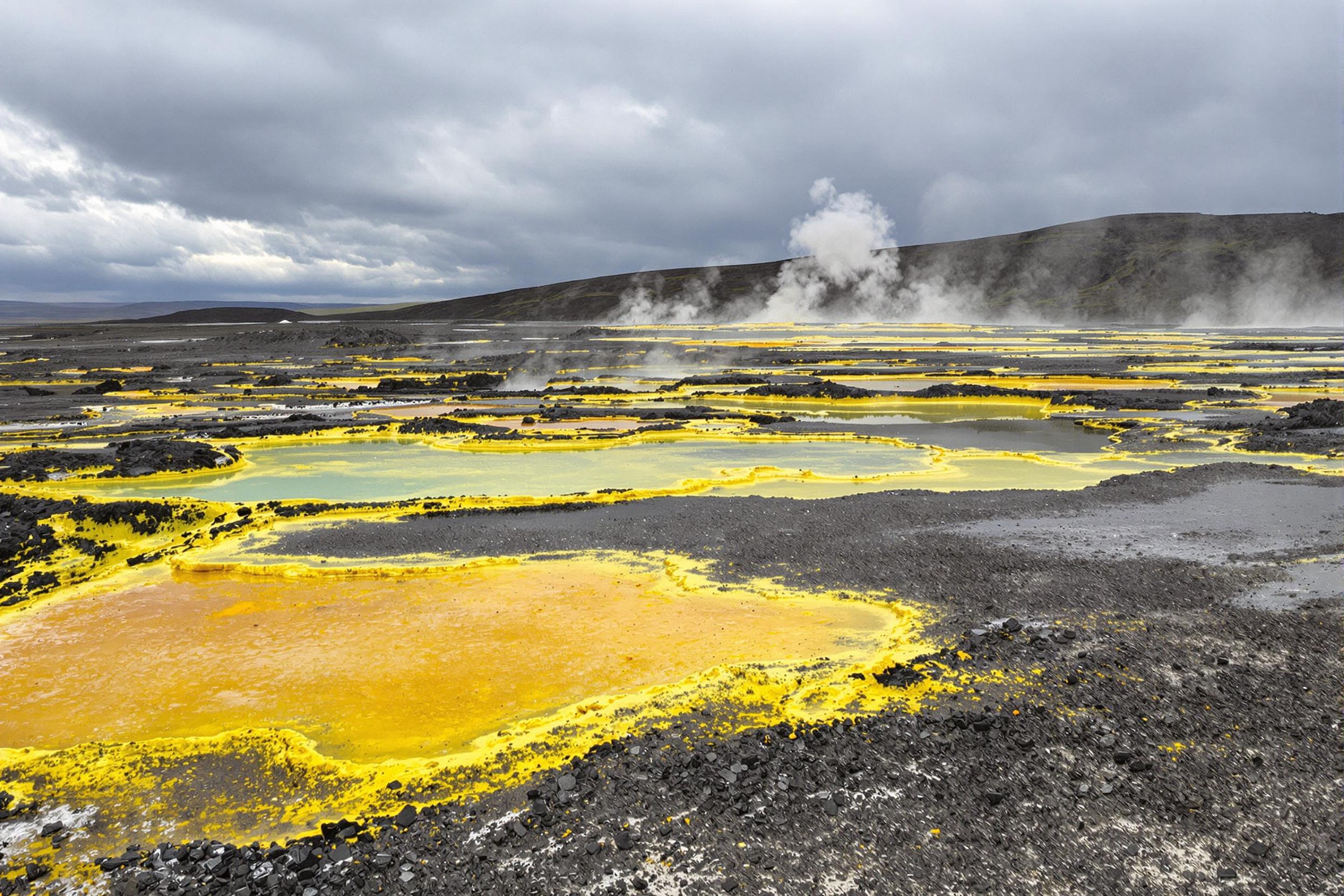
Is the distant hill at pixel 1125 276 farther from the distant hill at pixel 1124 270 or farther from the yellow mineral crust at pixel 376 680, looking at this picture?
the yellow mineral crust at pixel 376 680

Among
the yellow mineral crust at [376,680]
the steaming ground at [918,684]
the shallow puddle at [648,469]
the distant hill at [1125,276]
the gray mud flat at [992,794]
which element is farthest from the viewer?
the distant hill at [1125,276]

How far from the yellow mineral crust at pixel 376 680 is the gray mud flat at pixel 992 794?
0.44 metres

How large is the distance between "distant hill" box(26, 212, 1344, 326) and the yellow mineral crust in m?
120

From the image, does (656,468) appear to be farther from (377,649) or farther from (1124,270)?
(1124,270)

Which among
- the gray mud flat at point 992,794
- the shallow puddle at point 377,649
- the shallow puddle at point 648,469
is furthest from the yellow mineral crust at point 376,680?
the shallow puddle at point 648,469

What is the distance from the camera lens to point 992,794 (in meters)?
4.95

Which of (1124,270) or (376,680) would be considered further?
(1124,270)

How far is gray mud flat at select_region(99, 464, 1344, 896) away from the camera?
435 centimetres

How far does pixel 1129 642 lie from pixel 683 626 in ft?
13.4

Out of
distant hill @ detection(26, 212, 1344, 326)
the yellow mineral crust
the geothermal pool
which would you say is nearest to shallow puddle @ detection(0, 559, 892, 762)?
the yellow mineral crust

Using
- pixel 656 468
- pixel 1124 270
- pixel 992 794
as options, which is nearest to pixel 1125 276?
pixel 1124 270

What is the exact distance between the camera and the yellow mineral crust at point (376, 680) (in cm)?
549

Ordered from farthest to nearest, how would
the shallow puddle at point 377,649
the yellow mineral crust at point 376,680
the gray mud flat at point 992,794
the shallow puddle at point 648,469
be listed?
1. the shallow puddle at point 648,469
2. the shallow puddle at point 377,649
3. the yellow mineral crust at point 376,680
4. the gray mud flat at point 992,794

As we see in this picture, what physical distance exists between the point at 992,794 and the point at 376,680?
5085 mm
